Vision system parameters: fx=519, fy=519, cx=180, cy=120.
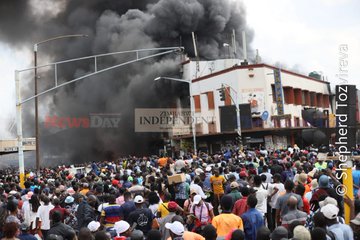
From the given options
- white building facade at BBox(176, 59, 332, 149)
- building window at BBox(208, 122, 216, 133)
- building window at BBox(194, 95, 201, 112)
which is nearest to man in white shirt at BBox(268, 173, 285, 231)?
white building facade at BBox(176, 59, 332, 149)

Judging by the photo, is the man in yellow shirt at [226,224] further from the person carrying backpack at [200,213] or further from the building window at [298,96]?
the building window at [298,96]

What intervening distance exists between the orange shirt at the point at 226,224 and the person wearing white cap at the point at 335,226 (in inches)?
50.8

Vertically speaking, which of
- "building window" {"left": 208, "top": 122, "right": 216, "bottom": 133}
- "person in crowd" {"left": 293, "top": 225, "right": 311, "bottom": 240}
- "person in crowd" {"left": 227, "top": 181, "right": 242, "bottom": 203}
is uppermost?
"building window" {"left": 208, "top": 122, "right": 216, "bottom": 133}

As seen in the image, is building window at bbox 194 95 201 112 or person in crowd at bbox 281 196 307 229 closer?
person in crowd at bbox 281 196 307 229

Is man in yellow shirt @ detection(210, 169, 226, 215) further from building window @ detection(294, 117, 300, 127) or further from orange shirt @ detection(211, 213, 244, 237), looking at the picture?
building window @ detection(294, 117, 300, 127)

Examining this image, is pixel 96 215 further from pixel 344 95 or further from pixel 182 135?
pixel 182 135

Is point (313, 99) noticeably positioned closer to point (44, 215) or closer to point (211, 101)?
point (211, 101)

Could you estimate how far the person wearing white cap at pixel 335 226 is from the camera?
6.28m

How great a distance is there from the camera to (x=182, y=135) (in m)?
49.8

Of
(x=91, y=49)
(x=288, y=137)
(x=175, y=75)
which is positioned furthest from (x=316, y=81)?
(x=91, y=49)

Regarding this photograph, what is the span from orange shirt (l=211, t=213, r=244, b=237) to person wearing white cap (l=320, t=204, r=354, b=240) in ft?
4.24

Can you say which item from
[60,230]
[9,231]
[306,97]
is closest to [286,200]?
[60,230]

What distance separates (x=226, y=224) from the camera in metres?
7.21

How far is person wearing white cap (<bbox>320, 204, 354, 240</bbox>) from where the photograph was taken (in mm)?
6281
